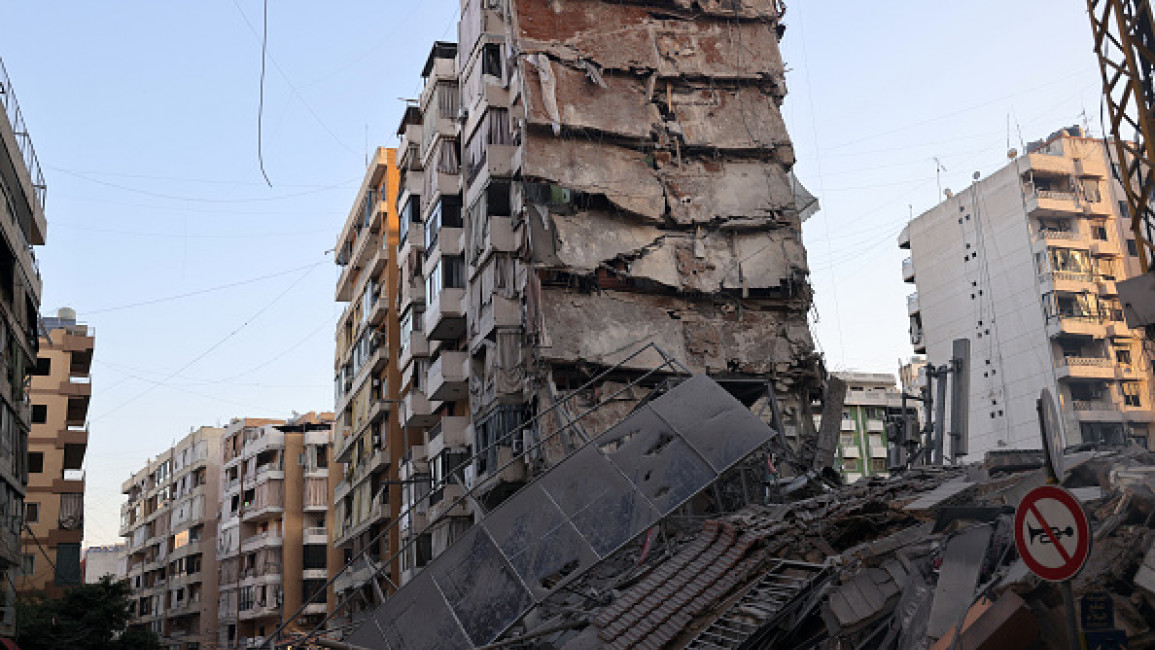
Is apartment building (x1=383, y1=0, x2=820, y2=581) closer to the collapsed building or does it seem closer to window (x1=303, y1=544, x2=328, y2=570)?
the collapsed building

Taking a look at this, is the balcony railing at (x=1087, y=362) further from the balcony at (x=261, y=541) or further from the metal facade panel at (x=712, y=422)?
the balcony at (x=261, y=541)

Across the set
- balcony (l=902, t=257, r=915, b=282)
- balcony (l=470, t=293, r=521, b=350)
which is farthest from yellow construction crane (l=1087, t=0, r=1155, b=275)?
balcony (l=902, t=257, r=915, b=282)

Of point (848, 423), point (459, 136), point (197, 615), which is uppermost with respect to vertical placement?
point (459, 136)

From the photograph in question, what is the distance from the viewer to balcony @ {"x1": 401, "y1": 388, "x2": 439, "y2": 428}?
35969 mm

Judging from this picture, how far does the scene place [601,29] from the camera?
3048 cm

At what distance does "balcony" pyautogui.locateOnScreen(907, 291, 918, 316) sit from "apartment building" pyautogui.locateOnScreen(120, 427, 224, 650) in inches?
1872

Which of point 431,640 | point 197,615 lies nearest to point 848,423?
point 197,615

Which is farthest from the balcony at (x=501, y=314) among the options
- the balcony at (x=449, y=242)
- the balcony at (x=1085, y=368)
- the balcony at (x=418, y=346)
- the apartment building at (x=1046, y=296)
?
the balcony at (x=1085, y=368)

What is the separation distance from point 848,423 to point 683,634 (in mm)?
64997

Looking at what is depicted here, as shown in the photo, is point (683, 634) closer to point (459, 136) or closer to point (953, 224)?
point (459, 136)

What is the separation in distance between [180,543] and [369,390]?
143 feet

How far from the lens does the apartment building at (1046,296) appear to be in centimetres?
5284

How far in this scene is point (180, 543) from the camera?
8050cm

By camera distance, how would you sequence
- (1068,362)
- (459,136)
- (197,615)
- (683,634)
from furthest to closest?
(197,615), (1068,362), (459,136), (683,634)
